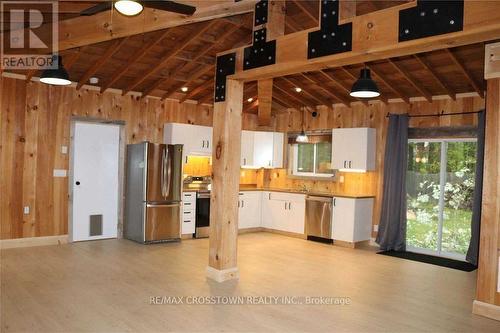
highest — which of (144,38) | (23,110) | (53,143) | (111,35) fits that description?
(144,38)

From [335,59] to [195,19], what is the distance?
64.2 inches

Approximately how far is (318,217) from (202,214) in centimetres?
217

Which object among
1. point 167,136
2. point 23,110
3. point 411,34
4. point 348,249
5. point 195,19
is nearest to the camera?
point 411,34

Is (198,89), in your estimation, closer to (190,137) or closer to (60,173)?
(190,137)

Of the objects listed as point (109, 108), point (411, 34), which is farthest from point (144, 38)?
point (411, 34)

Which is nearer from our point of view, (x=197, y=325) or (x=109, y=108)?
(x=197, y=325)

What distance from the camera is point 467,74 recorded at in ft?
18.6

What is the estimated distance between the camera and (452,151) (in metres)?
6.67

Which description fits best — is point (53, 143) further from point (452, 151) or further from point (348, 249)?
point (452, 151)

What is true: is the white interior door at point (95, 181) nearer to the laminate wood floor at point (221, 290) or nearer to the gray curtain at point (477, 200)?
the laminate wood floor at point (221, 290)

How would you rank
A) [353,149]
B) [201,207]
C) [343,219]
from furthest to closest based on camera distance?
[201,207] < [353,149] < [343,219]

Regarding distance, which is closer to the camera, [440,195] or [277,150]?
[440,195]

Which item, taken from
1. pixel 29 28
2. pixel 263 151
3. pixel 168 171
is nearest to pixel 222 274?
pixel 168 171

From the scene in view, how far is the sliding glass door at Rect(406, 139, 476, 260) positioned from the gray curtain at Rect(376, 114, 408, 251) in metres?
0.25
